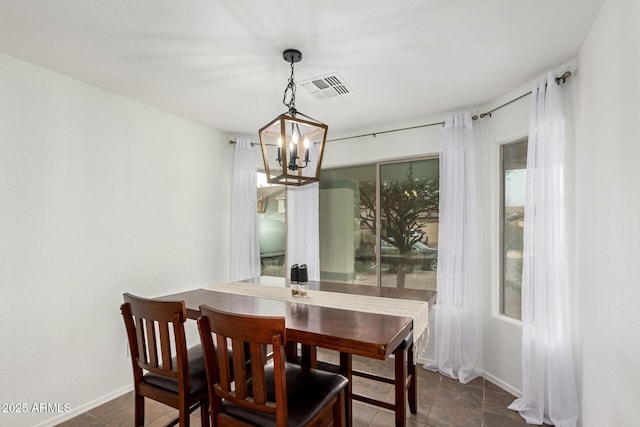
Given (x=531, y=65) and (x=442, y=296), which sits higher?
(x=531, y=65)

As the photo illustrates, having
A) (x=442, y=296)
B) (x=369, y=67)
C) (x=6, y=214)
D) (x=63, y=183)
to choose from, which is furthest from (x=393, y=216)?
(x=6, y=214)

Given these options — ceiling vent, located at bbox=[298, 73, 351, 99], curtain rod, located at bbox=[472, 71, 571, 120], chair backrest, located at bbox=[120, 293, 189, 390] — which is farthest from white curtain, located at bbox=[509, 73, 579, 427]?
chair backrest, located at bbox=[120, 293, 189, 390]

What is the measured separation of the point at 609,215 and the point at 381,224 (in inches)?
86.3

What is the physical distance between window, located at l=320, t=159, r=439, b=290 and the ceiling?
979 mm

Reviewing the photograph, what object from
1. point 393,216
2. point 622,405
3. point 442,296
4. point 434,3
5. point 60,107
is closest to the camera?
point 622,405

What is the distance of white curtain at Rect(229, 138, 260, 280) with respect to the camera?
3.86 meters

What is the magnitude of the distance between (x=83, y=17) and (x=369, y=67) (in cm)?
177

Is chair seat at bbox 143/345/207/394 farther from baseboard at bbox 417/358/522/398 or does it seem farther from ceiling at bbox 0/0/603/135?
baseboard at bbox 417/358/522/398

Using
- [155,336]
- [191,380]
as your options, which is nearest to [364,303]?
[191,380]

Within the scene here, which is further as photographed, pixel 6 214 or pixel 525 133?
pixel 525 133

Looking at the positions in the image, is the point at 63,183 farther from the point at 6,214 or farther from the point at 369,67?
the point at 369,67

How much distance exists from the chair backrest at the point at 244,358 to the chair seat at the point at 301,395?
55 millimetres

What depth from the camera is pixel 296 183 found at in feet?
6.73

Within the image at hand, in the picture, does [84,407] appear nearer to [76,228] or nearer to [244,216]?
[76,228]
